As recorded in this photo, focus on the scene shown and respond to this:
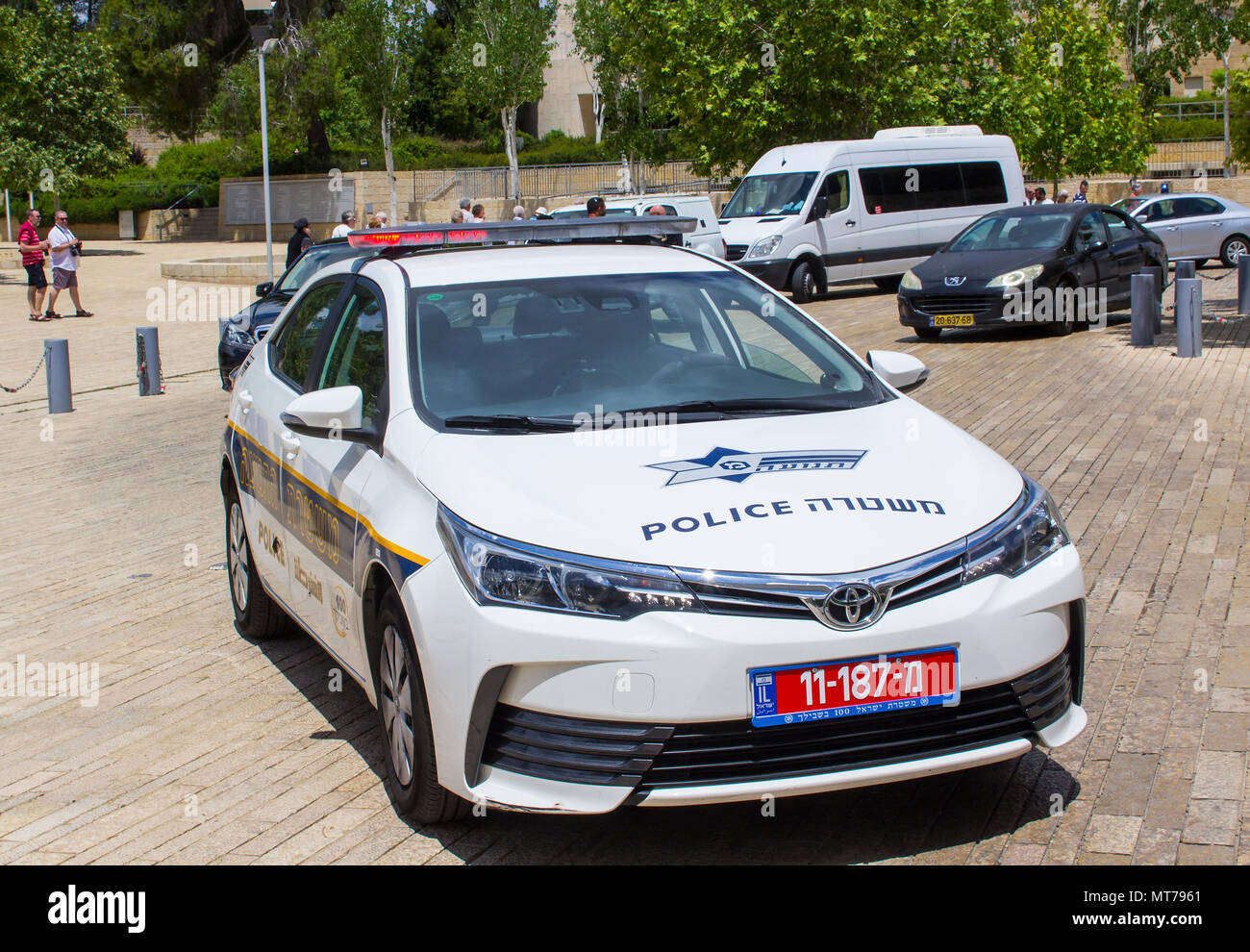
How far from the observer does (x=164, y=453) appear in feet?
39.0

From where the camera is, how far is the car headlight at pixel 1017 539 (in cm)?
384

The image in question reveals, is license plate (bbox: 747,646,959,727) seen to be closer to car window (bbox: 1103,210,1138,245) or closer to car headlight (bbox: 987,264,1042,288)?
car headlight (bbox: 987,264,1042,288)

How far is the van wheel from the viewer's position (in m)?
24.8

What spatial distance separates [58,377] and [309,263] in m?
2.78

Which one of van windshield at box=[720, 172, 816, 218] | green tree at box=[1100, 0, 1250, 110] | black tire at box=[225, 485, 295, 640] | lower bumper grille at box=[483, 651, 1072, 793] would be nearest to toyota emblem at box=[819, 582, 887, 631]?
lower bumper grille at box=[483, 651, 1072, 793]

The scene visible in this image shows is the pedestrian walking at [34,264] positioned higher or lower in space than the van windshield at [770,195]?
lower

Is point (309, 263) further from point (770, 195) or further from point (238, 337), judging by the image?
point (770, 195)

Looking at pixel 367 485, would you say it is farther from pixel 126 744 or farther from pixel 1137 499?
pixel 1137 499

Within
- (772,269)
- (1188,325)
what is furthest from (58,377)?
(772,269)

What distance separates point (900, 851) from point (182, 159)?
211 ft

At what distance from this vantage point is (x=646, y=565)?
3635 millimetres

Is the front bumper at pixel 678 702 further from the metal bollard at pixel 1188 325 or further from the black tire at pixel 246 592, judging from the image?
the metal bollard at pixel 1188 325

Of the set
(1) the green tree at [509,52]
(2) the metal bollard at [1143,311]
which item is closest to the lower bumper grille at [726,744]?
(2) the metal bollard at [1143,311]

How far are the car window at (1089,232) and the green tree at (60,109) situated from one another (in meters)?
31.3
